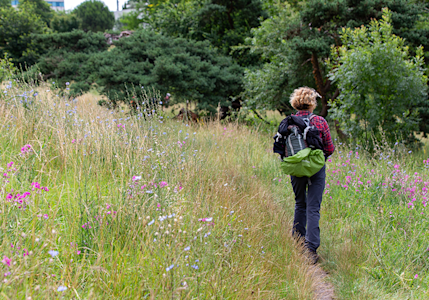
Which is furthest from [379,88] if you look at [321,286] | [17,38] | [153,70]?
[17,38]

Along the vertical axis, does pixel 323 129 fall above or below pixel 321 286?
above

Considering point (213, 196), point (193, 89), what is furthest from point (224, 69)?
point (213, 196)

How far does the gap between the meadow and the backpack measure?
29.0 inches

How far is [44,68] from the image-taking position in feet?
44.9

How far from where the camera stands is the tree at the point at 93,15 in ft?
162

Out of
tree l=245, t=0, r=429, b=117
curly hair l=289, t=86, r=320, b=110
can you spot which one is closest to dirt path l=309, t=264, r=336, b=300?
curly hair l=289, t=86, r=320, b=110

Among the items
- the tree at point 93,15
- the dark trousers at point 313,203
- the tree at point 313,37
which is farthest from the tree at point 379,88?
the tree at point 93,15

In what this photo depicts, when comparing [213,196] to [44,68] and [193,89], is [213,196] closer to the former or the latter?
[193,89]

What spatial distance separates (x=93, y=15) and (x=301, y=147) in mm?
54514

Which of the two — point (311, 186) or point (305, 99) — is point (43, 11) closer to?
point (305, 99)

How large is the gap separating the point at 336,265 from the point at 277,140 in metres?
1.62

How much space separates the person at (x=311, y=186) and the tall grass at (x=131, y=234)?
0.96ft

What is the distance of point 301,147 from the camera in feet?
12.3

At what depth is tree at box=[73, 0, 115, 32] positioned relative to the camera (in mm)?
49312
